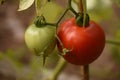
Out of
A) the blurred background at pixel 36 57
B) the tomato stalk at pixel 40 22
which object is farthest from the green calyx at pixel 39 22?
the blurred background at pixel 36 57

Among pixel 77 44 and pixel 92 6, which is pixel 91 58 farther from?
pixel 92 6

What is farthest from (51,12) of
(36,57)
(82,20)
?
(82,20)

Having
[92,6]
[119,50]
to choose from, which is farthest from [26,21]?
[92,6]

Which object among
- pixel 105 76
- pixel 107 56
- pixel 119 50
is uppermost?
pixel 119 50

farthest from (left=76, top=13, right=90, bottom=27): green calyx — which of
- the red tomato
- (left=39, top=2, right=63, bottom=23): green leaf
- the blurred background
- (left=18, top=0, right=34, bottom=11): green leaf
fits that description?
(left=39, top=2, right=63, bottom=23): green leaf

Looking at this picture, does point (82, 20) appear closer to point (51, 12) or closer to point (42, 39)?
point (42, 39)

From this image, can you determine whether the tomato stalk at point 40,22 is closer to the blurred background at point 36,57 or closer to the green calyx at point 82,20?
the green calyx at point 82,20
